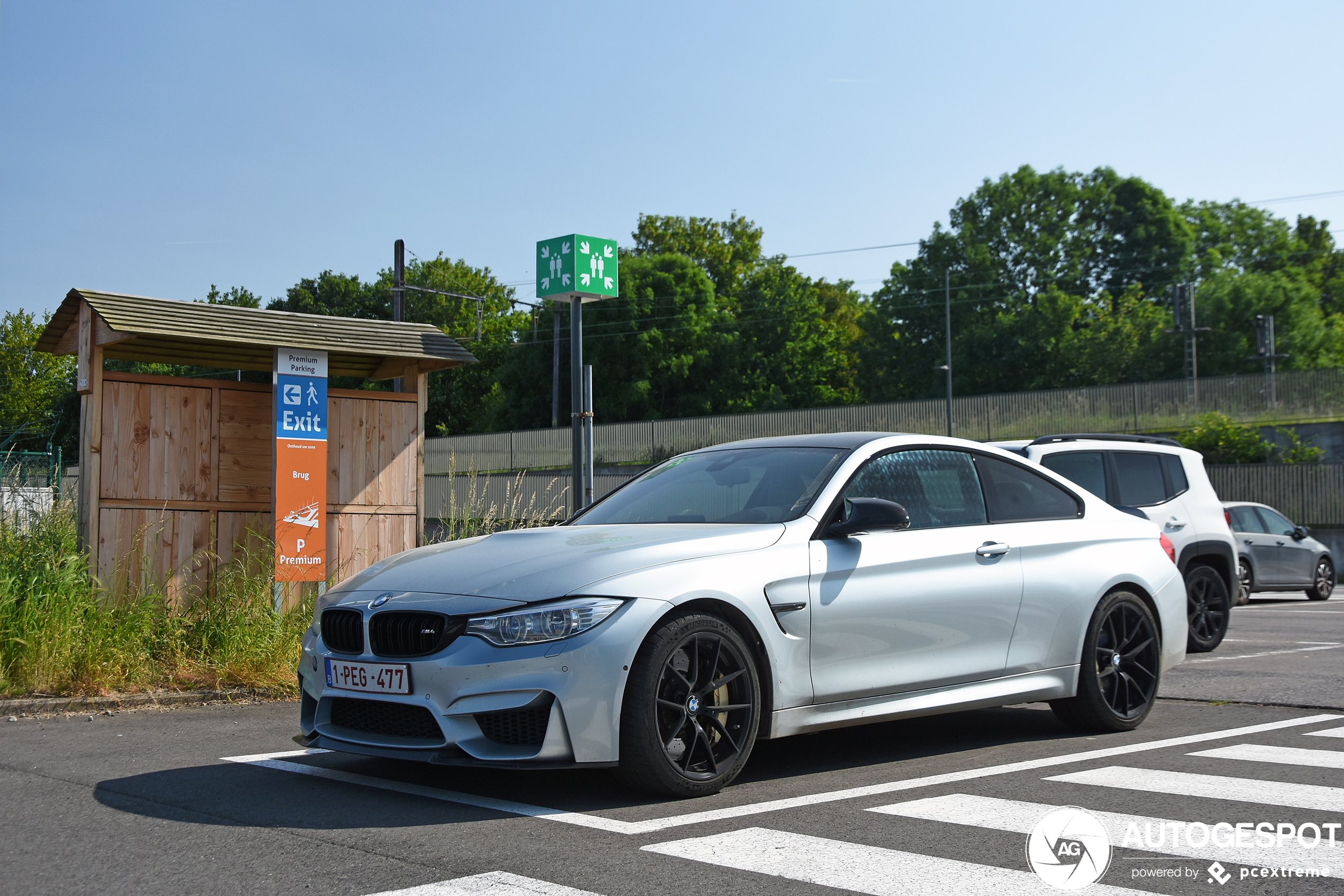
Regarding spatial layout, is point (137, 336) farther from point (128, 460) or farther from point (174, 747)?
point (174, 747)

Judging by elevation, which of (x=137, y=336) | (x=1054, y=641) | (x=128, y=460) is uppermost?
(x=137, y=336)

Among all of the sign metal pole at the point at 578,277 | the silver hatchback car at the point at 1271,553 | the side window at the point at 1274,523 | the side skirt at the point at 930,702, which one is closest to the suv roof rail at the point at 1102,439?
the sign metal pole at the point at 578,277

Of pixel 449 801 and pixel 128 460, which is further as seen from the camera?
pixel 128 460

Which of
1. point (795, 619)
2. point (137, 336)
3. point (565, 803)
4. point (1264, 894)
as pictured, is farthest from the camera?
point (137, 336)

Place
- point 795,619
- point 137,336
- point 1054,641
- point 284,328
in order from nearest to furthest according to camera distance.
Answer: point 795,619
point 1054,641
point 137,336
point 284,328

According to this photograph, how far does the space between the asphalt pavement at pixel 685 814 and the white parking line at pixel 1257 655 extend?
11.6ft

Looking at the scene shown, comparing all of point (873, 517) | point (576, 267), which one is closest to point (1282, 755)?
point (873, 517)

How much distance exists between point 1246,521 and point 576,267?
12.1m

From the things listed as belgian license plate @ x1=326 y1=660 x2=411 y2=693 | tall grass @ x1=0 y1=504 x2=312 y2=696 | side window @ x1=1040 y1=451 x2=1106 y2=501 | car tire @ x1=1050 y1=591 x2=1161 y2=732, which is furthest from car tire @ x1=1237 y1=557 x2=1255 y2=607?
belgian license plate @ x1=326 y1=660 x2=411 y2=693

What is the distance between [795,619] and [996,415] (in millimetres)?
39846

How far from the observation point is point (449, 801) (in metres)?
5.20

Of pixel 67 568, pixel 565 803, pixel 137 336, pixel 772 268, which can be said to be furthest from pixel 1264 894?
pixel 772 268

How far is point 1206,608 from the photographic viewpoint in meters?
11.8

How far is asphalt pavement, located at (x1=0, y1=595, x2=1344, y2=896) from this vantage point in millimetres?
4012
